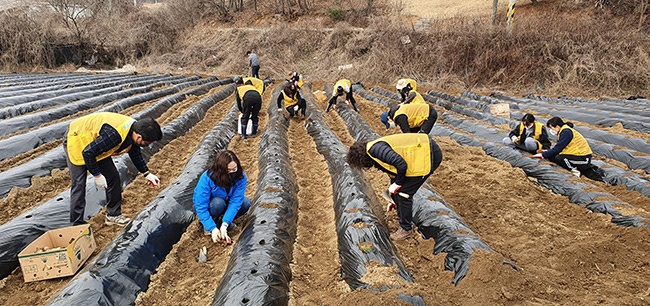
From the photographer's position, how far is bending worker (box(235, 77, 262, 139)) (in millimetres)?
7254

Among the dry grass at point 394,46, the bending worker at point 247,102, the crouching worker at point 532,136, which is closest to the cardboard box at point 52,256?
the bending worker at point 247,102

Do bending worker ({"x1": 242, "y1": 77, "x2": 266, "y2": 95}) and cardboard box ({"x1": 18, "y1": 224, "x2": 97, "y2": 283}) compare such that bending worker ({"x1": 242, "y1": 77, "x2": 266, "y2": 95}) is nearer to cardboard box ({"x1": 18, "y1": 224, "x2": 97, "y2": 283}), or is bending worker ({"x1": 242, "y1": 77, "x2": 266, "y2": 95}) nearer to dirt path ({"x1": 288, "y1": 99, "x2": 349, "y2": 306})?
dirt path ({"x1": 288, "y1": 99, "x2": 349, "y2": 306})

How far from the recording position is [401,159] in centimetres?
327

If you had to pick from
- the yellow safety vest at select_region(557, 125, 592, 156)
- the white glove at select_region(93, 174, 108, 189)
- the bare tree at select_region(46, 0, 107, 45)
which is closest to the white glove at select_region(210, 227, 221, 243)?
the white glove at select_region(93, 174, 108, 189)

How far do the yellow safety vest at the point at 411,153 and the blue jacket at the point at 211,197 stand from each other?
132 cm

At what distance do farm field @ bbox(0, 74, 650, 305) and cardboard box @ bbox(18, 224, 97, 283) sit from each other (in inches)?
4.5

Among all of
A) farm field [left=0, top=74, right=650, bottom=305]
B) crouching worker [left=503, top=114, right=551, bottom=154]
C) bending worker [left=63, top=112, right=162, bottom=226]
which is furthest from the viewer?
crouching worker [left=503, top=114, right=551, bottom=154]

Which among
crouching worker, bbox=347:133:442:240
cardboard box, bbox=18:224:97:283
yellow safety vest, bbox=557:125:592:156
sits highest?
crouching worker, bbox=347:133:442:240

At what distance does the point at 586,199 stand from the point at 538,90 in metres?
12.3

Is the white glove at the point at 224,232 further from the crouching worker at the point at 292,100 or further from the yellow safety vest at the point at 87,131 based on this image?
the crouching worker at the point at 292,100

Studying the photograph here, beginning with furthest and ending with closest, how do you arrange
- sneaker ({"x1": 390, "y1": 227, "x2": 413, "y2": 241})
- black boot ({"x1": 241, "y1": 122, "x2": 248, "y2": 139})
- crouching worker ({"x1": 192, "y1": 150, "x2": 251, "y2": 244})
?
black boot ({"x1": 241, "y1": 122, "x2": 248, "y2": 139}) → sneaker ({"x1": 390, "y1": 227, "x2": 413, "y2": 241}) → crouching worker ({"x1": 192, "y1": 150, "x2": 251, "y2": 244})

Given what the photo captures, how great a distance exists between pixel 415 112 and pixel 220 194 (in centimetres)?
370

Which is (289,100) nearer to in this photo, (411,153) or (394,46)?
(411,153)

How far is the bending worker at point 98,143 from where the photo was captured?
3373 mm
